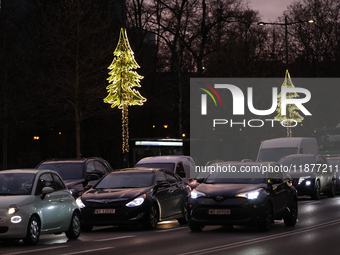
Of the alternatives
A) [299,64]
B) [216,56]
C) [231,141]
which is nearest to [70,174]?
[231,141]

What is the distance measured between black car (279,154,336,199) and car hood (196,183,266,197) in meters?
12.3

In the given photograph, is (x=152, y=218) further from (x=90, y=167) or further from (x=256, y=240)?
(x=90, y=167)

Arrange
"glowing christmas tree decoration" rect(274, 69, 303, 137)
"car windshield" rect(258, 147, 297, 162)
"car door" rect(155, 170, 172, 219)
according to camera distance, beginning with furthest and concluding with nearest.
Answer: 1. "glowing christmas tree decoration" rect(274, 69, 303, 137)
2. "car windshield" rect(258, 147, 297, 162)
3. "car door" rect(155, 170, 172, 219)

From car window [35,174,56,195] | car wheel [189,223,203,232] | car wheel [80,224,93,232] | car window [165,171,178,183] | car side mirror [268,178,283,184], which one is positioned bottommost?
car wheel [80,224,93,232]

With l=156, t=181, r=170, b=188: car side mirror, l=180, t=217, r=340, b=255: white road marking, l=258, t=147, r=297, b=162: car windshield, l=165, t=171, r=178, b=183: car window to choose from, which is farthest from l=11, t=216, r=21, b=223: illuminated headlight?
l=258, t=147, r=297, b=162: car windshield

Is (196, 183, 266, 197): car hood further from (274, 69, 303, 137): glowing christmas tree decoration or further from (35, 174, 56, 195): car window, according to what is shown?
(274, 69, 303, 137): glowing christmas tree decoration

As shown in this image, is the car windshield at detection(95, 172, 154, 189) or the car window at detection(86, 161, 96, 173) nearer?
the car windshield at detection(95, 172, 154, 189)

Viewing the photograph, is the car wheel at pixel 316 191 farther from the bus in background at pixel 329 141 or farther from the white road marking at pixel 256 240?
the bus in background at pixel 329 141

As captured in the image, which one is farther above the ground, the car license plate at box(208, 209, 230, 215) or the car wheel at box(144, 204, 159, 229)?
the car license plate at box(208, 209, 230, 215)

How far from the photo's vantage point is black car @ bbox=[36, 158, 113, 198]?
21.2 m

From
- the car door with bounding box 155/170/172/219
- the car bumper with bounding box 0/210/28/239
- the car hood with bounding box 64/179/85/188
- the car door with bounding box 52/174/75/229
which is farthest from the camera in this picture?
the car hood with bounding box 64/179/85/188

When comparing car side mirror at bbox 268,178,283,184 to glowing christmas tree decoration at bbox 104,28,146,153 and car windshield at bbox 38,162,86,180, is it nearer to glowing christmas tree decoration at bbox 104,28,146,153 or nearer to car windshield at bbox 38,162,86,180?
car windshield at bbox 38,162,86,180

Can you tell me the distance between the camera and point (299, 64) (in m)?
64.8

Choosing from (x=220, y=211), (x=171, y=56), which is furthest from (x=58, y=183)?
(x=171, y=56)
